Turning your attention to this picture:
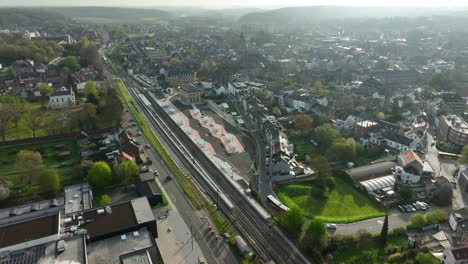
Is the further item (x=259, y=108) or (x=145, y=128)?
(x=259, y=108)

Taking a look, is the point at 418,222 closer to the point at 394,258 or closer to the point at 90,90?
the point at 394,258

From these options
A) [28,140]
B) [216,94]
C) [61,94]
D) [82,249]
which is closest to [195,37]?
[216,94]

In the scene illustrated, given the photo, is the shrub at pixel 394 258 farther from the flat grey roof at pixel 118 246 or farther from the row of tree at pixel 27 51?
the row of tree at pixel 27 51

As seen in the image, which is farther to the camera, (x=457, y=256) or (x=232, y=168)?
(x=232, y=168)

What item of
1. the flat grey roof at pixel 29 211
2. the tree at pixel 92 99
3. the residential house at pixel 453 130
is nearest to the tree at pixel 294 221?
the flat grey roof at pixel 29 211

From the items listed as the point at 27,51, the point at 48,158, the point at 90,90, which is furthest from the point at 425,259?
the point at 27,51

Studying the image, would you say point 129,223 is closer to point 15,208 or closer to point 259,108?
point 15,208
